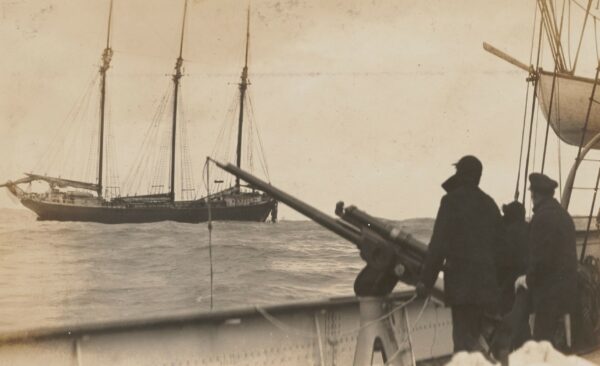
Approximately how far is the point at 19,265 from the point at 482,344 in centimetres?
5297

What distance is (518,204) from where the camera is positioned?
6.85 metres

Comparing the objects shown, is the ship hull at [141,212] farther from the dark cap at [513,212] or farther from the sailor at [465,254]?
the sailor at [465,254]

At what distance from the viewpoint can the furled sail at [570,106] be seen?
1906cm

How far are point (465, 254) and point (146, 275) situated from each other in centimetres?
4202

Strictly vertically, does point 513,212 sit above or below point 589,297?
above

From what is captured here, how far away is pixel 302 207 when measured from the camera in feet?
19.9

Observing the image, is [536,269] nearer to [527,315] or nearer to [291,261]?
[527,315]

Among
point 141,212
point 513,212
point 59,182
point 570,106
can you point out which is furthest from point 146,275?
point 141,212

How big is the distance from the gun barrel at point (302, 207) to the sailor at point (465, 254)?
2.11 ft

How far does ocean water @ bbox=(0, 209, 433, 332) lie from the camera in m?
31.4

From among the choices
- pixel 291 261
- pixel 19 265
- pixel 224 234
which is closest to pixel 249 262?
pixel 291 261

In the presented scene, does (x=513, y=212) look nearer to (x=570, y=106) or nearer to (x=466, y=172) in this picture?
(x=466, y=172)

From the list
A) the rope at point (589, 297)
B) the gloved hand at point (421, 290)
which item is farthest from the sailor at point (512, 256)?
the rope at point (589, 297)

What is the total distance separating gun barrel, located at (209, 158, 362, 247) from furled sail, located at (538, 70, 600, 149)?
1395cm
